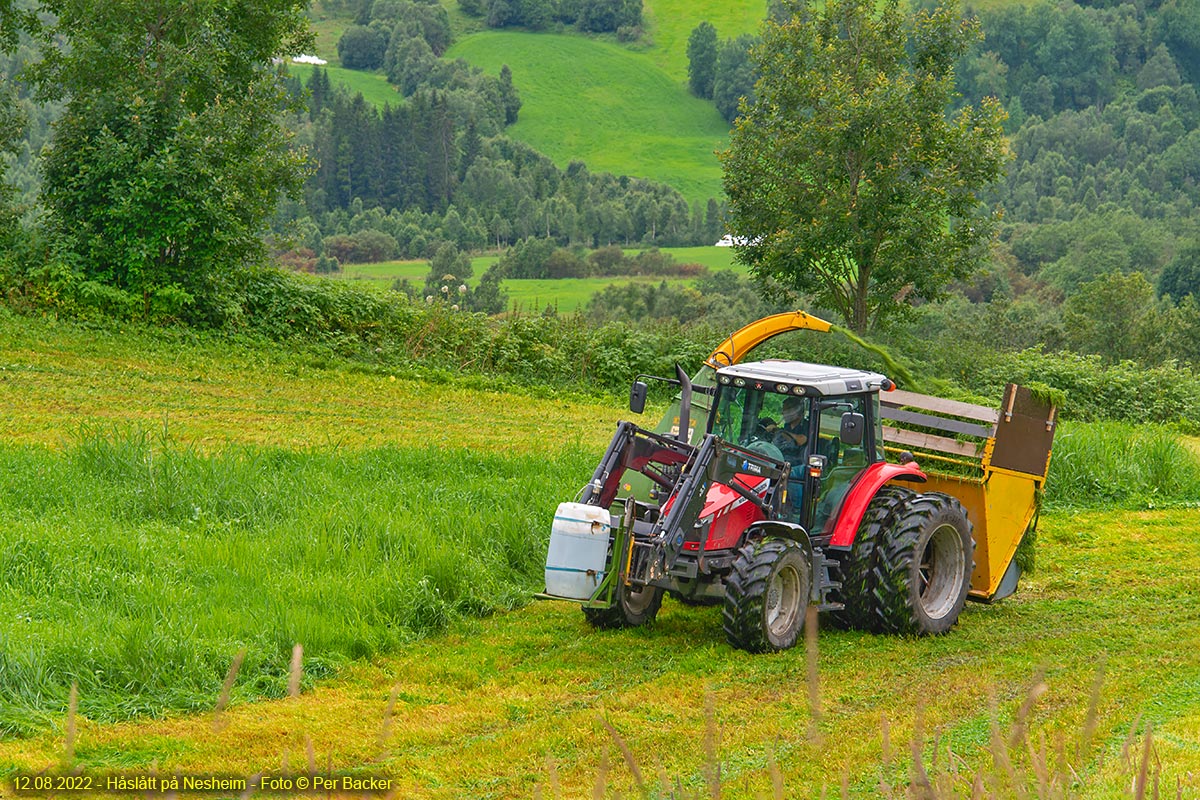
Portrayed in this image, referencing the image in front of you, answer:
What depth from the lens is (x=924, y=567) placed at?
33.7 feet

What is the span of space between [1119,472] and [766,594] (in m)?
9.87

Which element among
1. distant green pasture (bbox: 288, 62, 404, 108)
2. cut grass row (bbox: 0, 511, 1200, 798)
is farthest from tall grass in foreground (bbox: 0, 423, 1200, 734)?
distant green pasture (bbox: 288, 62, 404, 108)

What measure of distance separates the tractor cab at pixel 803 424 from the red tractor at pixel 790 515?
12 millimetres

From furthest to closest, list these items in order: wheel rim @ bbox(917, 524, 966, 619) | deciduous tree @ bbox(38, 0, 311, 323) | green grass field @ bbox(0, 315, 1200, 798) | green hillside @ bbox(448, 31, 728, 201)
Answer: green hillside @ bbox(448, 31, 728, 201) < deciduous tree @ bbox(38, 0, 311, 323) < wheel rim @ bbox(917, 524, 966, 619) < green grass field @ bbox(0, 315, 1200, 798)

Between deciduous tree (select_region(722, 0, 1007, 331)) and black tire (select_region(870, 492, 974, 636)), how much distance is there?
1663 cm

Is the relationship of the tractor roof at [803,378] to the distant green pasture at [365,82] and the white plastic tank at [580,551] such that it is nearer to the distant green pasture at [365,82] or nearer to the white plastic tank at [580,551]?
the white plastic tank at [580,551]

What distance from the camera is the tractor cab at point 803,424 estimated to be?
31.7 feet

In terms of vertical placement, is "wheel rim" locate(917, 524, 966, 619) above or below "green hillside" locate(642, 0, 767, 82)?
below

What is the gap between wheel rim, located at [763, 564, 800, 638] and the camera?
916 cm

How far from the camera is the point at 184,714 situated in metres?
7.48

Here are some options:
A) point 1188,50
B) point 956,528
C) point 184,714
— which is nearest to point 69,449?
point 184,714

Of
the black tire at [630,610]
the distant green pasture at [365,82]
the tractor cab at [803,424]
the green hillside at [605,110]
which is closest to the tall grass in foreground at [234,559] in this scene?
the black tire at [630,610]

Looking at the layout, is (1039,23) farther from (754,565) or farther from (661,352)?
(754,565)

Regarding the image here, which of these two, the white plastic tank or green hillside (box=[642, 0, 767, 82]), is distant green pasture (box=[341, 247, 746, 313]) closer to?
the white plastic tank
